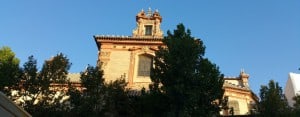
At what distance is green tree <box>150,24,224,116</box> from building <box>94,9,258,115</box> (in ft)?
32.7

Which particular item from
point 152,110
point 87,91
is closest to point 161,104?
point 152,110

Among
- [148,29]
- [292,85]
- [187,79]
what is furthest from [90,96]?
[292,85]

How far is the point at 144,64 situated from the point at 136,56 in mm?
946

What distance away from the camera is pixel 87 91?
20.2 metres

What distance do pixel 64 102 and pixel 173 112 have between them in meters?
5.74

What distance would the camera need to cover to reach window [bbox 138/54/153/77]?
3009cm

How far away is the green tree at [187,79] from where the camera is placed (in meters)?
17.9

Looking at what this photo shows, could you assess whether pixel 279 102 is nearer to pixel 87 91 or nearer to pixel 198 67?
pixel 198 67

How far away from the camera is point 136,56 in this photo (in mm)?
30875

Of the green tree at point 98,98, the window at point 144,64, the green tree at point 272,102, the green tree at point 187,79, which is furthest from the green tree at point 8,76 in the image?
the green tree at point 272,102

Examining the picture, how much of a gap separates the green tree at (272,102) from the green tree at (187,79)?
9.46 feet

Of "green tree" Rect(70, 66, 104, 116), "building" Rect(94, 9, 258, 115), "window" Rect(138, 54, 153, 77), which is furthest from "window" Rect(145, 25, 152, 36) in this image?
"green tree" Rect(70, 66, 104, 116)

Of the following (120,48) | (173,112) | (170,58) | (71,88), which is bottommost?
(173,112)

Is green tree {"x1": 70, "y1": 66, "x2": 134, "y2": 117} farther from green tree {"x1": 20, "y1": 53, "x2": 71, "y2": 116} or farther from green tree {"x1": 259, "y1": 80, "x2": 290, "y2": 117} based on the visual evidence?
green tree {"x1": 259, "y1": 80, "x2": 290, "y2": 117}
